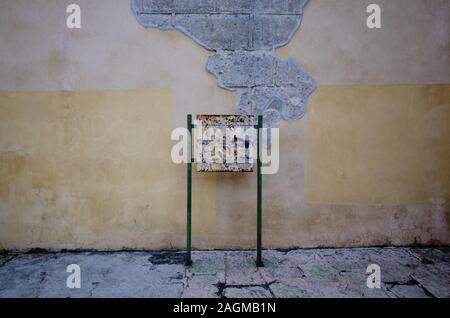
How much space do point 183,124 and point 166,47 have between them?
778 mm

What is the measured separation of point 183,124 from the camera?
9.95 ft

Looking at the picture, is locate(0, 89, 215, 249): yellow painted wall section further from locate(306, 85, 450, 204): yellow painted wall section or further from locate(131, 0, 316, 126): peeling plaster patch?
locate(306, 85, 450, 204): yellow painted wall section

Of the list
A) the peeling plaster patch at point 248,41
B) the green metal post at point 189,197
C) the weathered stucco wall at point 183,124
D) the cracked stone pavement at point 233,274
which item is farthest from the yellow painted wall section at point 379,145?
the green metal post at point 189,197

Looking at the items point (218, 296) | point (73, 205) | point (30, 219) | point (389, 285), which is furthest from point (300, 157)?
point (30, 219)

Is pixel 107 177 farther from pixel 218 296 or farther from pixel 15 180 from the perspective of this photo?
pixel 218 296

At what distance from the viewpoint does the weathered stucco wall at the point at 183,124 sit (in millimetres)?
3008

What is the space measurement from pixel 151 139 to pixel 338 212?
6.71 ft

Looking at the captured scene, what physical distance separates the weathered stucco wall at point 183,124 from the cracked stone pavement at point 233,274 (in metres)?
0.18

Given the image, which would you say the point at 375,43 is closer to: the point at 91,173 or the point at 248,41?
the point at 248,41

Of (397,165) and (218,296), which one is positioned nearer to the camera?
(218,296)

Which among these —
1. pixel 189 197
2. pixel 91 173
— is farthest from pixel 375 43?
pixel 91 173

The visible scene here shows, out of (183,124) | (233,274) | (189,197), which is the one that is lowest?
(233,274)

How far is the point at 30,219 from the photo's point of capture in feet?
10.1

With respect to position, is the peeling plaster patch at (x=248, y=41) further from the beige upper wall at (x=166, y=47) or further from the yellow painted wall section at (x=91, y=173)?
the yellow painted wall section at (x=91, y=173)
